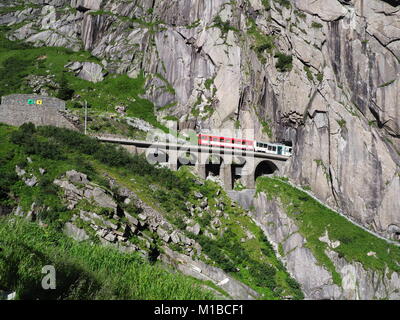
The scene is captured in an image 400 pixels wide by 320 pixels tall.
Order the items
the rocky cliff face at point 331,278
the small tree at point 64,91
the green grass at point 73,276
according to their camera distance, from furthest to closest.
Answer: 1. the small tree at point 64,91
2. the rocky cliff face at point 331,278
3. the green grass at point 73,276

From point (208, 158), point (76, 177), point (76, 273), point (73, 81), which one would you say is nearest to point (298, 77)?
point (208, 158)

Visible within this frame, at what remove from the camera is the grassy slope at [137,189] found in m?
21.2

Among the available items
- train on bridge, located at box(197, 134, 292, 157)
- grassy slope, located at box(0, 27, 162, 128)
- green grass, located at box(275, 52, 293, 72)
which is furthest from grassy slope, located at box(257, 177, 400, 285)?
grassy slope, located at box(0, 27, 162, 128)

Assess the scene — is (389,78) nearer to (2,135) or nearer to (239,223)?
(239,223)

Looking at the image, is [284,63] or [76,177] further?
[284,63]

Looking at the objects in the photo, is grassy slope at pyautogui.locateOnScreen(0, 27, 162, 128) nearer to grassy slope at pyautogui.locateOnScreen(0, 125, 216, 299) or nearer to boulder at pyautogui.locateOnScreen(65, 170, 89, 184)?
boulder at pyautogui.locateOnScreen(65, 170, 89, 184)

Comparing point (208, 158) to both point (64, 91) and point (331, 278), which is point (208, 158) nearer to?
point (331, 278)

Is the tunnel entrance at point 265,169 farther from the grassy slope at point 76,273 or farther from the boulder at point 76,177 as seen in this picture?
the grassy slope at point 76,273

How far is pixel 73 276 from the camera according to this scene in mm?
9023

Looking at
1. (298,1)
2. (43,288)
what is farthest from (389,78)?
(43,288)

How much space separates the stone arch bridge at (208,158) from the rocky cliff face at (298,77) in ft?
25.7

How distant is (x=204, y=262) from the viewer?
2475 centimetres

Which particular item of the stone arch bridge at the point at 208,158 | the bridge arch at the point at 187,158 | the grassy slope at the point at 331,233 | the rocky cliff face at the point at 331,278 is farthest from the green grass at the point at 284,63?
the rocky cliff face at the point at 331,278

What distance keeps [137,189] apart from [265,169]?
25926mm
